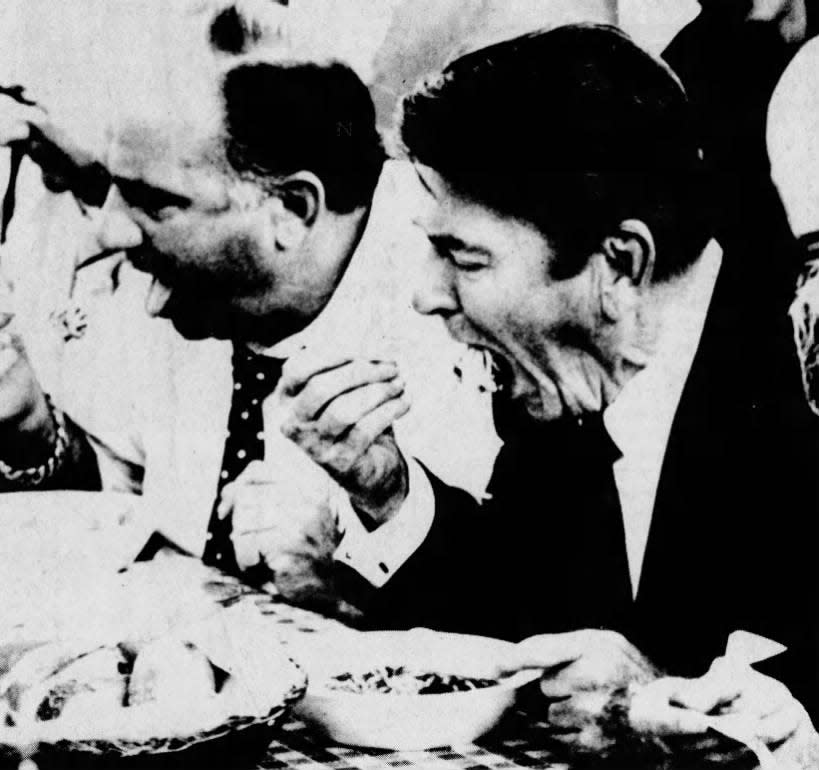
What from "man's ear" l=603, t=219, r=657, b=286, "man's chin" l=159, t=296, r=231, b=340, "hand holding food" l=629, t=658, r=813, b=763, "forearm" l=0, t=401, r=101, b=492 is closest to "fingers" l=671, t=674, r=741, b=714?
"hand holding food" l=629, t=658, r=813, b=763

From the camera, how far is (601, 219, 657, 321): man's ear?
2.55 meters

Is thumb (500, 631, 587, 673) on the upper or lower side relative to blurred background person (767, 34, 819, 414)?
lower

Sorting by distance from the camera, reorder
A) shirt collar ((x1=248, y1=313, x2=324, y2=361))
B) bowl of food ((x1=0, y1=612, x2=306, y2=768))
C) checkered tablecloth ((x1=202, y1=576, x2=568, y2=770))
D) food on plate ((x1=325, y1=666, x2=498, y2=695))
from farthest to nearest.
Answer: shirt collar ((x1=248, y1=313, x2=324, y2=361))
food on plate ((x1=325, y1=666, x2=498, y2=695))
checkered tablecloth ((x1=202, y1=576, x2=568, y2=770))
bowl of food ((x1=0, y1=612, x2=306, y2=768))

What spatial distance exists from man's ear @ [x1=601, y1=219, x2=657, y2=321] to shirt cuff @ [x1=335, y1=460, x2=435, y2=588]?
1.98ft

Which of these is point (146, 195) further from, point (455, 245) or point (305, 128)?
point (455, 245)

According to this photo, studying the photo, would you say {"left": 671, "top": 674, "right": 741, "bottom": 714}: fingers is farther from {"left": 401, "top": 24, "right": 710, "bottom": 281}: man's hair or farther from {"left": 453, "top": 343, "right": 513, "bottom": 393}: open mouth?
{"left": 401, "top": 24, "right": 710, "bottom": 281}: man's hair

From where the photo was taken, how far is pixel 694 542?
2582 millimetres

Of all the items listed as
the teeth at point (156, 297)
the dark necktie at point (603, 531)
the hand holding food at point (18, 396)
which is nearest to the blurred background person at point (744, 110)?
the dark necktie at point (603, 531)

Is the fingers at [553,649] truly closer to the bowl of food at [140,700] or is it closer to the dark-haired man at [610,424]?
the dark-haired man at [610,424]

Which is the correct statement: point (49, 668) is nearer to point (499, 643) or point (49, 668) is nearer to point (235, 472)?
point (235, 472)

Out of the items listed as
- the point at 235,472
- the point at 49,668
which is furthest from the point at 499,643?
the point at 49,668

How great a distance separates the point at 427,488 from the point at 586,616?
0.47 m

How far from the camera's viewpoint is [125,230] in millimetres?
2664

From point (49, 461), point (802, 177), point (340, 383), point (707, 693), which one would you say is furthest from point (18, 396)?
point (802, 177)
